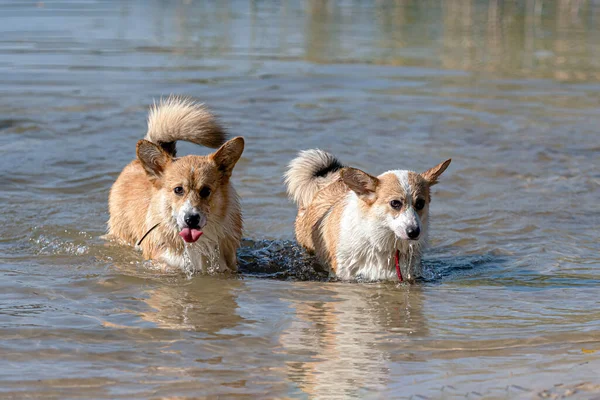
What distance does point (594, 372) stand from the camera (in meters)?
3.98

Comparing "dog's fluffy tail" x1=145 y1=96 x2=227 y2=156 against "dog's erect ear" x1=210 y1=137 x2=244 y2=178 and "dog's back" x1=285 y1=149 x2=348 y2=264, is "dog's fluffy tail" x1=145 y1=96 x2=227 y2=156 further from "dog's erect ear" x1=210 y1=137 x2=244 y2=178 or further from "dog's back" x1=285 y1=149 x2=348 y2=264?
"dog's back" x1=285 y1=149 x2=348 y2=264

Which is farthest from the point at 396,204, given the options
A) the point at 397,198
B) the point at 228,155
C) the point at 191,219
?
the point at 191,219

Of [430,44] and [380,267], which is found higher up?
[430,44]

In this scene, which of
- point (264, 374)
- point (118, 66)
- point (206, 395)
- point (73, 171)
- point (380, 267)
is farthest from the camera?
point (118, 66)

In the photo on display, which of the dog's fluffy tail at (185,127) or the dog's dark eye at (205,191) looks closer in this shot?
the dog's dark eye at (205,191)

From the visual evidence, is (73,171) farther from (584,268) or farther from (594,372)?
(594,372)

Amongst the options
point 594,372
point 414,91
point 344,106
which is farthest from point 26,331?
point 414,91

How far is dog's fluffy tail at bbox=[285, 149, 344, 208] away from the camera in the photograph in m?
6.74

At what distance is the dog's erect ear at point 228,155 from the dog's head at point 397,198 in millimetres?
686

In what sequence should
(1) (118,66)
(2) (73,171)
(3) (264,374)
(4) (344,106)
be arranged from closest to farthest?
(3) (264,374)
(2) (73,171)
(4) (344,106)
(1) (118,66)

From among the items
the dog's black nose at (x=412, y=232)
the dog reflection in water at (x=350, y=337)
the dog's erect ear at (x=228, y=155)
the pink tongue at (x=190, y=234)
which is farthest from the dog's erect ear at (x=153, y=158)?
the dog's black nose at (x=412, y=232)

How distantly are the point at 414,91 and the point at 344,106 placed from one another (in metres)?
1.58

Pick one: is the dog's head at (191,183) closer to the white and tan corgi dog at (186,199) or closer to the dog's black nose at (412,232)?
the white and tan corgi dog at (186,199)

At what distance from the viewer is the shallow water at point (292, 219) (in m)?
4.05
